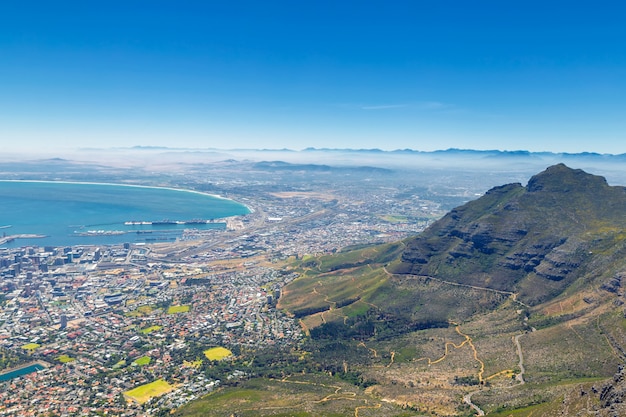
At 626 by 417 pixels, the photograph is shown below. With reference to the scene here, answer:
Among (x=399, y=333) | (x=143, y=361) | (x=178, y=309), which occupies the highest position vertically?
(x=399, y=333)

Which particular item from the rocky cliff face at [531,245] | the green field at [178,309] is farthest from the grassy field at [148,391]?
the rocky cliff face at [531,245]

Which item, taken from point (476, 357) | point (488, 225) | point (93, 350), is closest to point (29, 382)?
point (93, 350)

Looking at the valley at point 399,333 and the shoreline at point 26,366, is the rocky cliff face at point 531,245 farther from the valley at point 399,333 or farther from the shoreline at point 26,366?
the shoreline at point 26,366

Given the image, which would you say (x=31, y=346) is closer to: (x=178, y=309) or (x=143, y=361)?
(x=143, y=361)

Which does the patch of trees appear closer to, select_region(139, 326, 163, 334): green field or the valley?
the valley

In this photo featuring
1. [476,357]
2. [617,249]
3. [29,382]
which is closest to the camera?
[29,382]

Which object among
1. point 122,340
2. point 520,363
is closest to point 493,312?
point 520,363

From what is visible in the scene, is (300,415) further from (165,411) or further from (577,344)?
(577,344)
